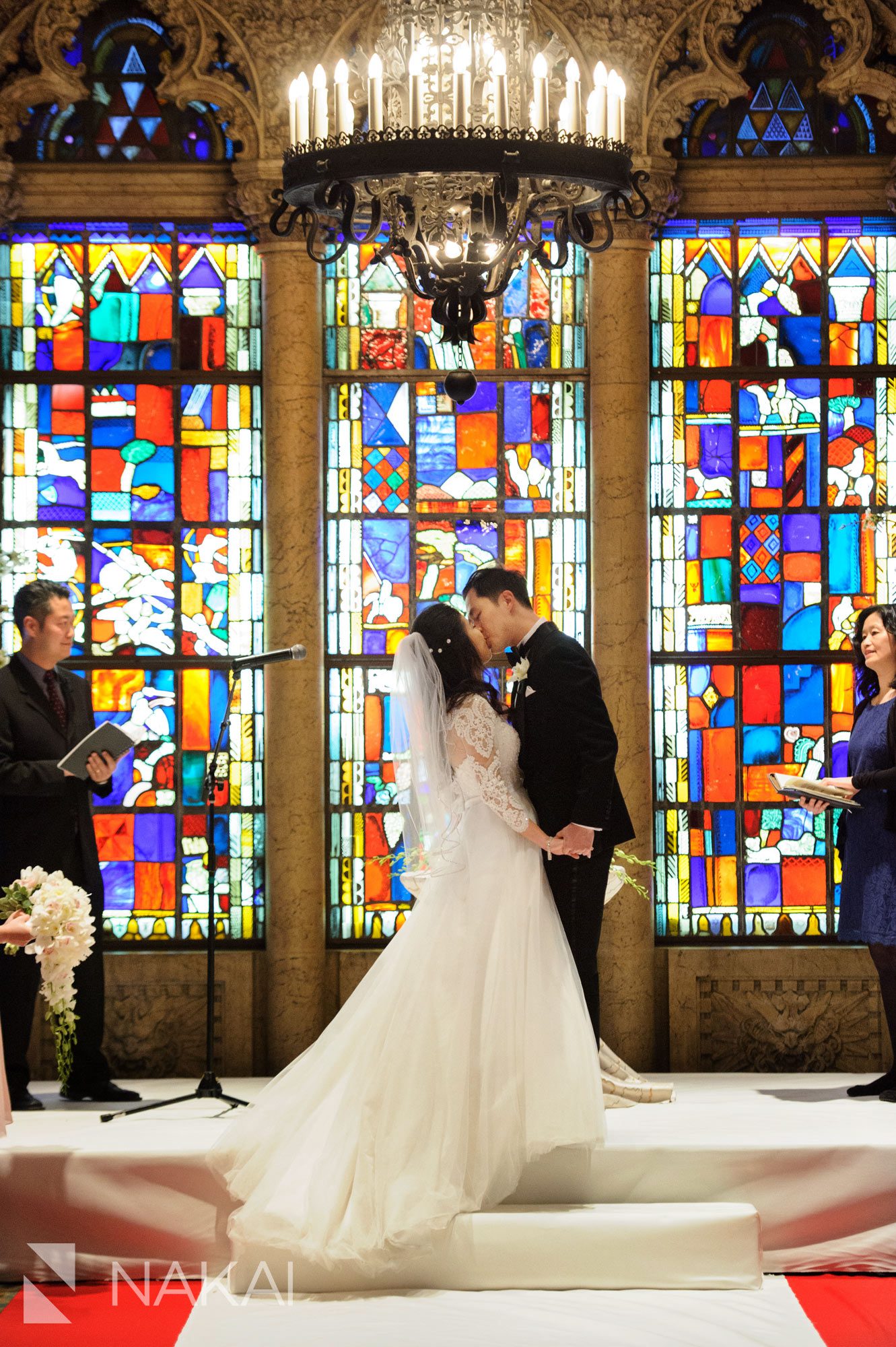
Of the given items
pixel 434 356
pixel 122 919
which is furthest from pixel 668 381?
pixel 122 919

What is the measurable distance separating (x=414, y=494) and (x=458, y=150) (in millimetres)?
3069

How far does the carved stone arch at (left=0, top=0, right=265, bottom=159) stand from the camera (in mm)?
6426

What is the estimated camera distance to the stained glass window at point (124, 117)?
260 inches

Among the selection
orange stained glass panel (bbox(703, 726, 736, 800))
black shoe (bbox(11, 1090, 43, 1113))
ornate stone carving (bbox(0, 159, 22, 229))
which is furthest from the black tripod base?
ornate stone carving (bbox(0, 159, 22, 229))

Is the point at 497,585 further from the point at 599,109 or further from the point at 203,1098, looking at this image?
the point at 203,1098

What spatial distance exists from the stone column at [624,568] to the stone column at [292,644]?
1.13m

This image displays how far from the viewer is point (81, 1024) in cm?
551

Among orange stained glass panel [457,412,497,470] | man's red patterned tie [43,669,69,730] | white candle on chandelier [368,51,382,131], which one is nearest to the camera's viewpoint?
white candle on chandelier [368,51,382,131]

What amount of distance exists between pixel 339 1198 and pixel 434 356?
3.63 m

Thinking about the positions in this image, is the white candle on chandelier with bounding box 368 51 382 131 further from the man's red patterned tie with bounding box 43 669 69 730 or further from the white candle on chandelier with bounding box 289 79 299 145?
the man's red patterned tie with bounding box 43 669 69 730

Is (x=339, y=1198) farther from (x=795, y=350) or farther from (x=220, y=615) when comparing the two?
(x=795, y=350)

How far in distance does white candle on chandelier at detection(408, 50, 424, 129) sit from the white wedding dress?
1710 millimetres

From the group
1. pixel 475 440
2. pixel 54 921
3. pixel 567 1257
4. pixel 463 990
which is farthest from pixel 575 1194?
pixel 475 440

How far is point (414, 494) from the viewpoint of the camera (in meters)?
6.61
